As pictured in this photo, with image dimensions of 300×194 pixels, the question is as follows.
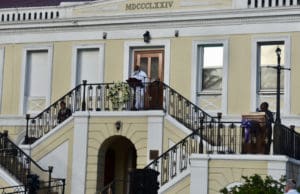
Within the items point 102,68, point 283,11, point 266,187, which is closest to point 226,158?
point 266,187

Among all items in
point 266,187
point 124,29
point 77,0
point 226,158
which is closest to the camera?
point 266,187

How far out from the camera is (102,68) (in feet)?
99.1

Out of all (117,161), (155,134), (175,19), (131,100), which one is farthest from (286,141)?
(117,161)

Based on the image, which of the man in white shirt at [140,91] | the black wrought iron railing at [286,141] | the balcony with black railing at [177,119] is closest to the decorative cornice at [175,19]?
the man in white shirt at [140,91]

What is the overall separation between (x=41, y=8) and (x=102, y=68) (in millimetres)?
3367

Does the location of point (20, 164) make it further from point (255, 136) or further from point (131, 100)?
point (255, 136)

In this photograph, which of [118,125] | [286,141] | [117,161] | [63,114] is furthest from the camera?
[117,161]

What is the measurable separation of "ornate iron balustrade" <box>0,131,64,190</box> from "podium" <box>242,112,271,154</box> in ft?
22.0

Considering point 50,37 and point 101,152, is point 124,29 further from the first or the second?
point 101,152

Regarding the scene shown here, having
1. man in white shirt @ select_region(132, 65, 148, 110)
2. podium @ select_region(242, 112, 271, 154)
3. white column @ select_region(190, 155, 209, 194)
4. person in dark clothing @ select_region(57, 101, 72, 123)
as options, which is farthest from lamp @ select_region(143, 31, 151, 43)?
white column @ select_region(190, 155, 209, 194)

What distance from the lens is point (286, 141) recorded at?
24016 mm

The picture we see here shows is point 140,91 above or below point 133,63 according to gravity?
below

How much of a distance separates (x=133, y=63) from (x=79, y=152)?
165 inches

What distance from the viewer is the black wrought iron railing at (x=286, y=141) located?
23156 millimetres
